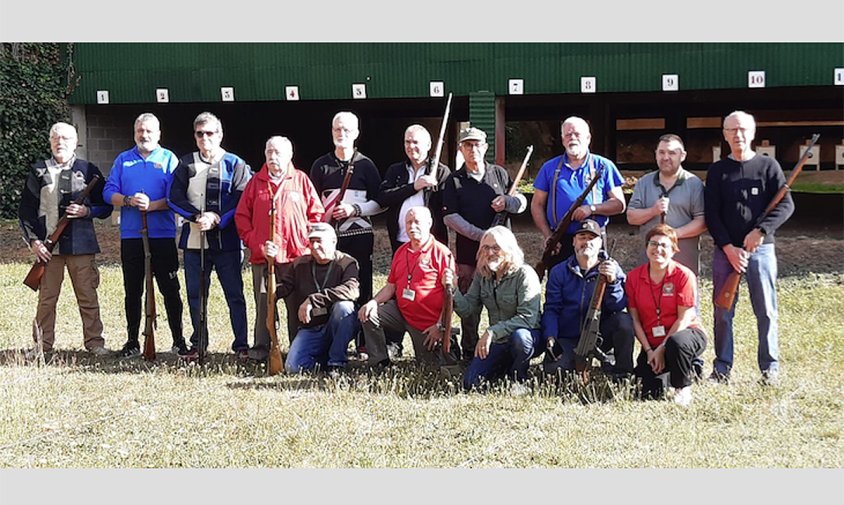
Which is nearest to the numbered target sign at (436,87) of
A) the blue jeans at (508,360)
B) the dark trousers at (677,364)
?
the blue jeans at (508,360)

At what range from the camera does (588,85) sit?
47.1ft

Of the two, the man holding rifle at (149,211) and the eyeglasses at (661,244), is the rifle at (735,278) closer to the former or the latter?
the eyeglasses at (661,244)

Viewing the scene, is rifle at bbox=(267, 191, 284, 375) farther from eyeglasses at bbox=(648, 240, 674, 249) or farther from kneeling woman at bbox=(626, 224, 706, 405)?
eyeglasses at bbox=(648, 240, 674, 249)

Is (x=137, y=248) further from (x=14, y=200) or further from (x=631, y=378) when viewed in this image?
(x=14, y=200)

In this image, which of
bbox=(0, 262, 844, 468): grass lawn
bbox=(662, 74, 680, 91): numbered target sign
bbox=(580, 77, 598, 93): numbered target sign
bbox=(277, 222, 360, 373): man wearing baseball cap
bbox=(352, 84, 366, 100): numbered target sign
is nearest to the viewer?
bbox=(0, 262, 844, 468): grass lawn

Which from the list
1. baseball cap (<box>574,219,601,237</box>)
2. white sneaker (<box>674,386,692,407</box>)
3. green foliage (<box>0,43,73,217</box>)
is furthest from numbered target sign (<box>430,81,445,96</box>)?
white sneaker (<box>674,386,692,407</box>)

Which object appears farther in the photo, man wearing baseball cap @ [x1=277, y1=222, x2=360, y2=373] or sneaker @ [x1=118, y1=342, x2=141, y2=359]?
sneaker @ [x1=118, y1=342, x2=141, y2=359]

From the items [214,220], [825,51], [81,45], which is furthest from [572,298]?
[81,45]

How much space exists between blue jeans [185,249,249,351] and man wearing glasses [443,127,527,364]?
1914 mm

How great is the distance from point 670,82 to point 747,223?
26.0ft

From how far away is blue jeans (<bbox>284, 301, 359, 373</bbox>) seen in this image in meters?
7.08

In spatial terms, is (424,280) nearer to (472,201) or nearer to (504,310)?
(504,310)

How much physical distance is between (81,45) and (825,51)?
12.9 m

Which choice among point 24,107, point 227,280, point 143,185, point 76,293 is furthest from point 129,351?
point 24,107
